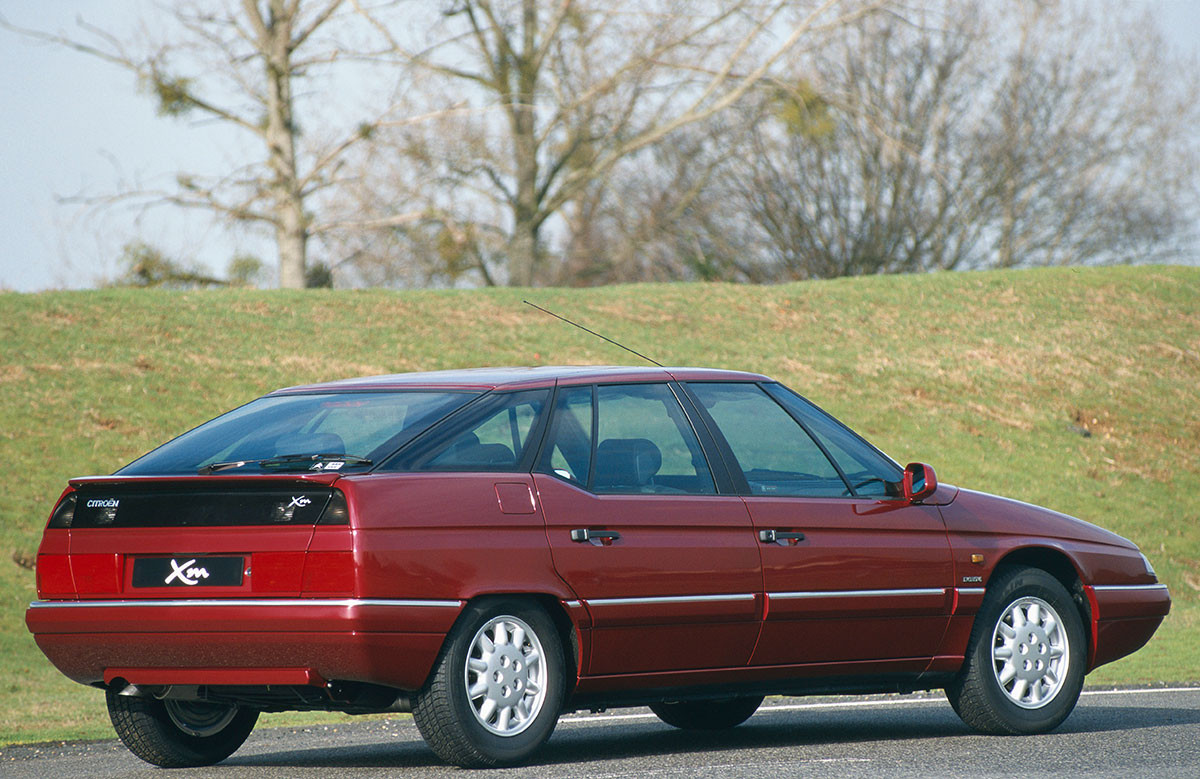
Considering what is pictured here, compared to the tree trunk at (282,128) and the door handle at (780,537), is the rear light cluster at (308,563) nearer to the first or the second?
the door handle at (780,537)

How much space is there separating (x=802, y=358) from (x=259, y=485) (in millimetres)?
21077

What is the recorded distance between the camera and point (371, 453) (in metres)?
5.93

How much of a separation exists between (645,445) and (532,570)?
3.06ft

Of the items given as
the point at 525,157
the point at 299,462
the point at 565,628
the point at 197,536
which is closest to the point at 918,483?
the point at 565,628

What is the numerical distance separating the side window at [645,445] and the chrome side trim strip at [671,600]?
0.46 m

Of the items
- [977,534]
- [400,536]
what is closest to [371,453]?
[400,536]

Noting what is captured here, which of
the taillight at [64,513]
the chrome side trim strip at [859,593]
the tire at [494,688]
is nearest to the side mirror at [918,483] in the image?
the chrome side trim strip at [859,593]

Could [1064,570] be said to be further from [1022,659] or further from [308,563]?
[308,563]

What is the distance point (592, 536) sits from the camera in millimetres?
6148

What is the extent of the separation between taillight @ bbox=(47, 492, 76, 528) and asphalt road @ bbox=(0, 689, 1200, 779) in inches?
45.4

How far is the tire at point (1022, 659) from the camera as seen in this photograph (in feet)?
23.8

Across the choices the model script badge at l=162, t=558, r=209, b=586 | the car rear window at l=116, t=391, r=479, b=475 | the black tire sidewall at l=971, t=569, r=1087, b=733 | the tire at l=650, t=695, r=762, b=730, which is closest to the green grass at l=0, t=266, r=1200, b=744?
the black tire sidewall at l=971, t=569, r=1087, b=733

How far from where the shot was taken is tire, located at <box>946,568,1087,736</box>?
7262 millimetres

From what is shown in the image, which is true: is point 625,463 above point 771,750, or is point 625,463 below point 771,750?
above
